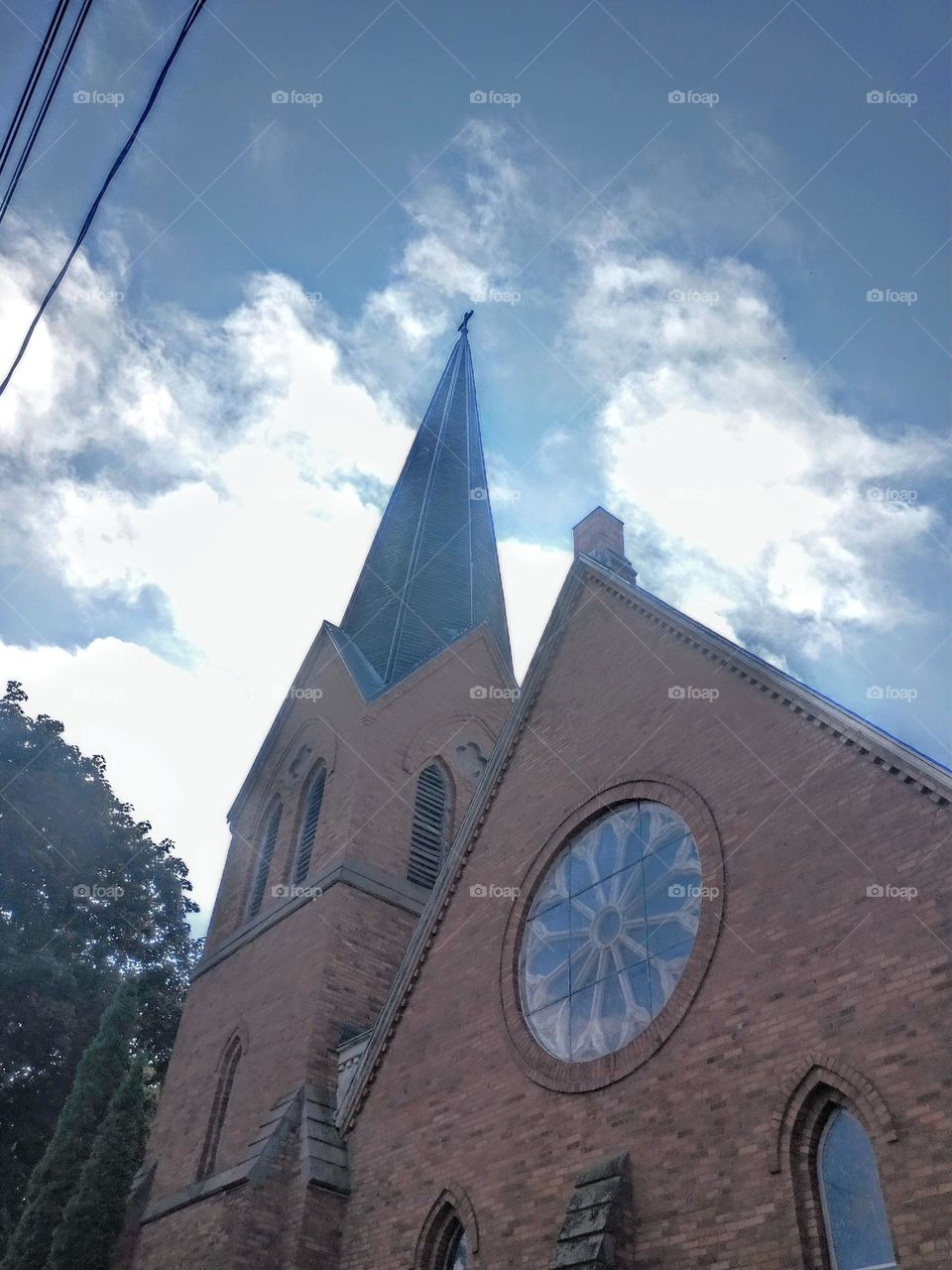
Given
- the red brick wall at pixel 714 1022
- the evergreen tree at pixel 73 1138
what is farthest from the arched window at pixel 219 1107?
the red brick wall at pixel 714 1022

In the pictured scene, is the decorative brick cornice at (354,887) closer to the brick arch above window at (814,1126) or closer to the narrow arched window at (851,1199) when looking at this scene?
the brick arch above window at (814,1126)

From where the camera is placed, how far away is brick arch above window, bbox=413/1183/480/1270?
33.6 feet

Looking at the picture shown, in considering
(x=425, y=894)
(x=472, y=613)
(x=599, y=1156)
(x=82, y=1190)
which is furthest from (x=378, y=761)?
(x=599, y=1156)

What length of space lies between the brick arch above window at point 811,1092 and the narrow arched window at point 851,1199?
17cm

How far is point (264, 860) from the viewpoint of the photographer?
18.4 metres

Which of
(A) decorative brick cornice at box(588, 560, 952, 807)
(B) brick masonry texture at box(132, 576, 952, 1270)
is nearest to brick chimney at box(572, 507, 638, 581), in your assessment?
(B) brick masonry texture at box(132, 576, 952, 1270)

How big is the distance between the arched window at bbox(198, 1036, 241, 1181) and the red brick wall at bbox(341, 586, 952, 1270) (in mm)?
2976

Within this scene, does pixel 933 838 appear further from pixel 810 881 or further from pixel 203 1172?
pixel 203 1172

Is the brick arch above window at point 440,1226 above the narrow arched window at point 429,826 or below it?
below

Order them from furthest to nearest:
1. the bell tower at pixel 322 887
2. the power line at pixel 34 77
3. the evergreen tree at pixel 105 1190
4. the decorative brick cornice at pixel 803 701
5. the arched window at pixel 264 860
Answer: the arched window at pixel 264 860 → the evergreen tree at pixel 105 1190 → the bell tower at pixel 322 887 → the decorative brick cornice at pixel 803 701 → the power line at pixel 34 77

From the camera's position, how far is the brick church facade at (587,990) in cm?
773

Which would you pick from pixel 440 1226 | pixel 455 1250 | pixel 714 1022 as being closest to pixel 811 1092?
pixel 714 1022

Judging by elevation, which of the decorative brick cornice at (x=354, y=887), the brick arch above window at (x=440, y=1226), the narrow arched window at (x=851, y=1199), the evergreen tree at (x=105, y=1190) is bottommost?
the narrow arched window at (x=851, y=1199)

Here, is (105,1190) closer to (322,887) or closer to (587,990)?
(322,887)
